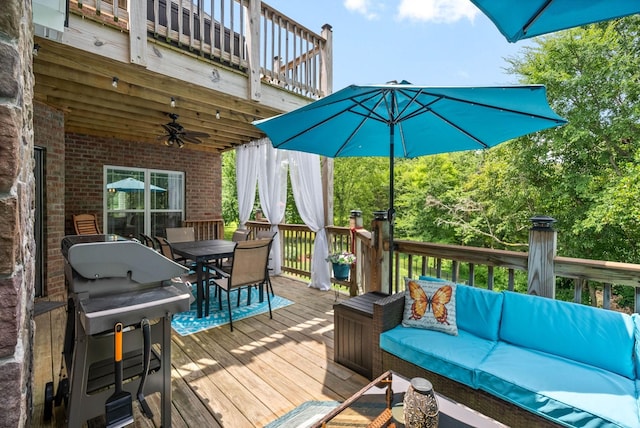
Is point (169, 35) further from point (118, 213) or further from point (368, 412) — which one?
point (118, 213)

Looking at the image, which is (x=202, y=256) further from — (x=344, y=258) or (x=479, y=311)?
(x=479, y=311)

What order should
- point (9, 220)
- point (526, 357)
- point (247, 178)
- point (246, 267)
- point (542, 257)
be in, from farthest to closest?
point (247, 178)
point (246, 267)
point (542, 257)
point (526, 357)
point (9, 220)

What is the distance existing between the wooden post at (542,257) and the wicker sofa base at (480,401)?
0.91 m

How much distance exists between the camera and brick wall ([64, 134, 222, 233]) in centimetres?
540

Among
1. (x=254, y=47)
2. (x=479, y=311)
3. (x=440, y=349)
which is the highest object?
(x=254, y=47)

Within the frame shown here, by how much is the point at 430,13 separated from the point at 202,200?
9166 mm

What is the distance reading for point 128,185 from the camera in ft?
19.9

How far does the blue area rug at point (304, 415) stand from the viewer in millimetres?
1806

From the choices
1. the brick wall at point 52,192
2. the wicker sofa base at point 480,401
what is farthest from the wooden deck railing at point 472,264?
the brick wall at point 52,192

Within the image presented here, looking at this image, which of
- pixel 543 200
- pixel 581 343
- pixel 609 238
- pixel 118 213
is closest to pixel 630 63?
pixel 543 200

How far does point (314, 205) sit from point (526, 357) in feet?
11.1

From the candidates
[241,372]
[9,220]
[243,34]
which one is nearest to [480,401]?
[241,372]

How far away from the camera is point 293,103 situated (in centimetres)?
435

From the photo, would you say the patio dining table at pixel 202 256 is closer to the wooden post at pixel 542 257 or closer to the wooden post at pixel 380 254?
the wooden post at pixel 380 254
